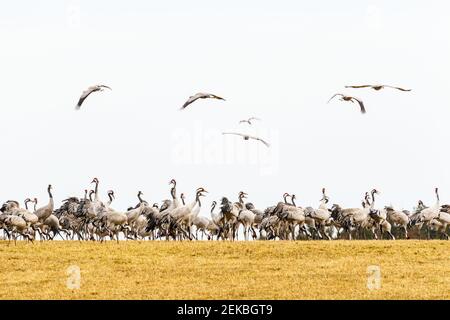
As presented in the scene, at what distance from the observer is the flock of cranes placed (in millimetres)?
52050

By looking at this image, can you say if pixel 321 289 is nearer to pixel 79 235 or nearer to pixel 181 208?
pixel 181 208

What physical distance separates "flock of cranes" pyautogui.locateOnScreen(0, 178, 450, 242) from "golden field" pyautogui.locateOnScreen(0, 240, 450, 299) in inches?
137

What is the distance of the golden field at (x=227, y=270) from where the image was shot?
1430 inches

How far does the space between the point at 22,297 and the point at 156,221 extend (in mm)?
19859

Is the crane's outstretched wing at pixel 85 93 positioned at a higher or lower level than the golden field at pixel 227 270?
higher

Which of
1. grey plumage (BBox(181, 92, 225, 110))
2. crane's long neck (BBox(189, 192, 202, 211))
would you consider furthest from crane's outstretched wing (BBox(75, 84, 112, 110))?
crane's long neck (BBox(189, 192, 202, 211))

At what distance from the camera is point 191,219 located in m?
54.2

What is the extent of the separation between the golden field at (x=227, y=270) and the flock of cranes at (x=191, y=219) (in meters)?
3.47

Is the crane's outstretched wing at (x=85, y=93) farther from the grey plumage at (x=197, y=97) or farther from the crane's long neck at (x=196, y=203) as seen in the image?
the crane's long neck at (x=196, y=203)

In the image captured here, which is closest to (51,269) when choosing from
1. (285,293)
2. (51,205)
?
(285,293)

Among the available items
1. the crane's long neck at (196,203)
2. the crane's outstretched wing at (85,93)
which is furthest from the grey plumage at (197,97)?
the crane's long neck at (196,203)

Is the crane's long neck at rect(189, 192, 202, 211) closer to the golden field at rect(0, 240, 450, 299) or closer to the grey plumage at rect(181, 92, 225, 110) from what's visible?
the golden field at rect(0, 240, 450, 299)

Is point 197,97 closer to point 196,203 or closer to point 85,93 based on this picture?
point 85,93

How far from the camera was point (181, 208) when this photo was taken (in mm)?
53625
